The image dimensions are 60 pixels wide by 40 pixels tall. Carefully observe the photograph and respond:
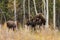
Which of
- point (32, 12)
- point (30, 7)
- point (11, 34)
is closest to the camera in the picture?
point (11, 34)

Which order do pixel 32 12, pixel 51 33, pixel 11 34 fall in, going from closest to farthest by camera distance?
pixel 11 34, pixel 51 33, pixel 32 12

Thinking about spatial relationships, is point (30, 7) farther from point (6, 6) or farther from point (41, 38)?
point (41, 38)

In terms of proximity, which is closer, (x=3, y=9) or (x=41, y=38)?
(x=41, y=38)

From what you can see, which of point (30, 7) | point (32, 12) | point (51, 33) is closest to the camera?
point (51, 33)

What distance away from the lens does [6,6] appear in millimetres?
44094

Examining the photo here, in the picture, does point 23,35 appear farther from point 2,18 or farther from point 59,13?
point 59,13

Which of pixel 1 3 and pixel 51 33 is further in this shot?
pixel 1 3

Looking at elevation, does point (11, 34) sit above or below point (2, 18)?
above

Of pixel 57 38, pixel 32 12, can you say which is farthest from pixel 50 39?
pixel 32 12

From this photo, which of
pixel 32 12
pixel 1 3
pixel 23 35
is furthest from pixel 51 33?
pixel 1 3

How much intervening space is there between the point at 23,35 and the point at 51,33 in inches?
44.7

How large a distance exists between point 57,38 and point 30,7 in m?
37.2

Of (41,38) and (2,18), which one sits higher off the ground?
(41,38)

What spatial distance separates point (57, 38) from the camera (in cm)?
679
